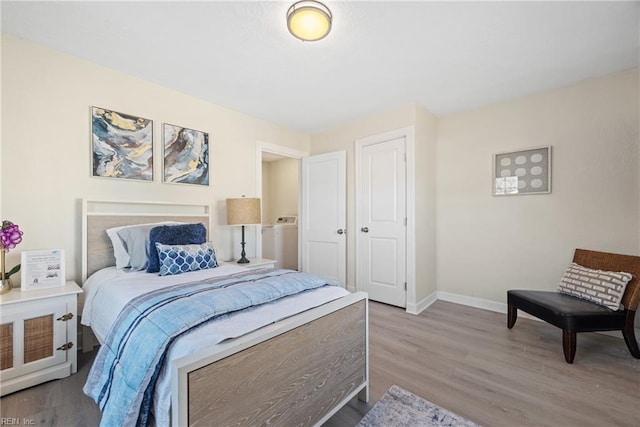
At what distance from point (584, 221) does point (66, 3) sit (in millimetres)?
4473

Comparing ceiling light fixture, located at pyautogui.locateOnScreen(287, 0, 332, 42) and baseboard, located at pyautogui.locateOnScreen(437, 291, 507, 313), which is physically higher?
ceiling light fixture, located at pyautogui.locateOnScreen(287, 0, 332, 42)

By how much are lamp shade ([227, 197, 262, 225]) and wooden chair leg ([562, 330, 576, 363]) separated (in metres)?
2.86

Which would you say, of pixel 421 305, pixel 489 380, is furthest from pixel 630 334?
pixel 421 305

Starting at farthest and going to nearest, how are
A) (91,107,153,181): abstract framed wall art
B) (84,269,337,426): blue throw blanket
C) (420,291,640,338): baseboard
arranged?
(420,291,640,338): baseboard, (91,107,153,181): abstract framed wall art, (84,269,337,426): blue throw blanket

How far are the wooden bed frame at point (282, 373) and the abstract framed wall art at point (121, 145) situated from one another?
7.22 ft

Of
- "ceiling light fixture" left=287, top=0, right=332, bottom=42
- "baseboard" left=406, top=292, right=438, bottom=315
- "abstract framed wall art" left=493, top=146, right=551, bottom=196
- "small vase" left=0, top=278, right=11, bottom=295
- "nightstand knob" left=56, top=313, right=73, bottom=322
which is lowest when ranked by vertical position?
"baseboard" left=406, top=292, right=438, bottom=315

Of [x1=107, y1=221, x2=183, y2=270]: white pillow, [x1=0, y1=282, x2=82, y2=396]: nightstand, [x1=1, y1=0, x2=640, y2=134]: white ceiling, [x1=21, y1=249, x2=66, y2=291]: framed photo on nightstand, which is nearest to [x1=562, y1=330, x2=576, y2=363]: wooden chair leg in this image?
[x1=1, y1=0, x2=640, y2=134]: white ceiling

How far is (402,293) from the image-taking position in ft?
10.4

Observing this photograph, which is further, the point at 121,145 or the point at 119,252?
the point at 121,145

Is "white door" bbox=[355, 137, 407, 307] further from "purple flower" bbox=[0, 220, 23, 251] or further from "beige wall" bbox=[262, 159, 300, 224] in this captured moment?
"purple flower" bbox=[0, 220, 23, 251]

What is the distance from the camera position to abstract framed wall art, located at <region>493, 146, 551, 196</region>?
2785 millimetres

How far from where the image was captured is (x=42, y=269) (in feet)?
6.15

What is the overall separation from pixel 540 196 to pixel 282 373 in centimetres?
314

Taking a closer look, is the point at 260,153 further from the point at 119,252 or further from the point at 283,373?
the point at 283,373
